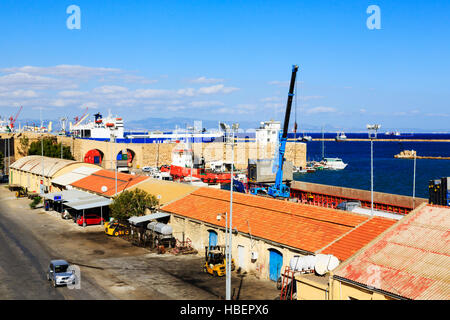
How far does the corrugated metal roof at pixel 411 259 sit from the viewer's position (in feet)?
66.7

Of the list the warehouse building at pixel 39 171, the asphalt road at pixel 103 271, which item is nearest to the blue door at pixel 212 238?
the asphalt road at pixel 103 271

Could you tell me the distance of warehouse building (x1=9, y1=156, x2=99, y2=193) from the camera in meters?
73.0

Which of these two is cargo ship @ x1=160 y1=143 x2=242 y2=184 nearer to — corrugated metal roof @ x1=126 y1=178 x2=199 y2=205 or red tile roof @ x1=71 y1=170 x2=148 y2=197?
red tile roof @ x1=71 y1=170 x2=148 y2=197

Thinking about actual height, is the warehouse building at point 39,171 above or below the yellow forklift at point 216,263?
above

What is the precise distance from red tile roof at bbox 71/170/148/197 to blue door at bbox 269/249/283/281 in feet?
92.1

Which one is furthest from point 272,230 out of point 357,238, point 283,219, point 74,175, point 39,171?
point 39,171

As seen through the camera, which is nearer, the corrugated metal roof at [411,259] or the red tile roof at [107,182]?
the corrugated metal roof at [411,259]

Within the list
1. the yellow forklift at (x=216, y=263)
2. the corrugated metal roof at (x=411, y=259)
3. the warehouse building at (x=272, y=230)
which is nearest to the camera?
the corrugated metal roof at (x=411, y=259)

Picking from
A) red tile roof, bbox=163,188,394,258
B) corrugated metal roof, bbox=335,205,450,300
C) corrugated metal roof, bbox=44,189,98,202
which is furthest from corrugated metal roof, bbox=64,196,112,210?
corrugated metal roof, bbox=335,205,450,300

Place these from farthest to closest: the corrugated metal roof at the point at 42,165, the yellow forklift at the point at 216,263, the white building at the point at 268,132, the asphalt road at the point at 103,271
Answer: the white building at the point at 268,132 < the corrugated metal roof at the point at 42,165 < the yellow forklift at the point at 216,263 < the asphalt road at the point at 103,271

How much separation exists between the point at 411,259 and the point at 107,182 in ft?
151

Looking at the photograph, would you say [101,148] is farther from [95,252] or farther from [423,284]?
[423,284]

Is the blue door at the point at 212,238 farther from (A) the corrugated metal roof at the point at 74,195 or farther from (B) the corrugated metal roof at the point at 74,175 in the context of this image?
(B) the corrugated metal roof at the point at 74,175

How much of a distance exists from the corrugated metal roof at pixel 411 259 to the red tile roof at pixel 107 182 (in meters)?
36.3
